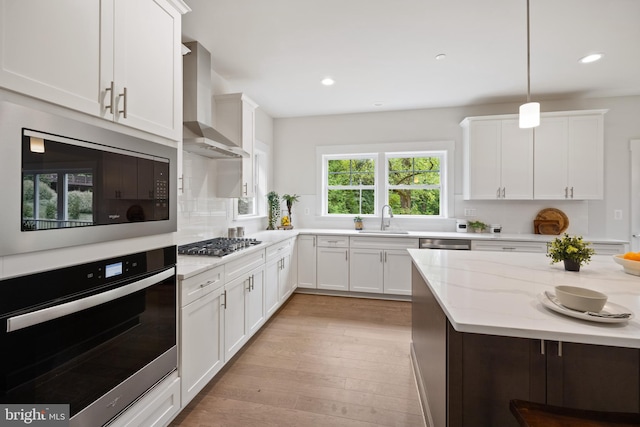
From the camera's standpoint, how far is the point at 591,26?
229cm

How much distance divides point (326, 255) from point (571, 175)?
3309 millimetres

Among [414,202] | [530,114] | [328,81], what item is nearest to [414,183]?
[414,202]

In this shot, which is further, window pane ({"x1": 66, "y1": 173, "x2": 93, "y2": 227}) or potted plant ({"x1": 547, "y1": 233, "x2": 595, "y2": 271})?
potted plant ({"x1": 547, "y1": 233, "x2": 595, "y2": 271})

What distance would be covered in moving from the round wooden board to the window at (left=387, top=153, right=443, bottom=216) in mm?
1320

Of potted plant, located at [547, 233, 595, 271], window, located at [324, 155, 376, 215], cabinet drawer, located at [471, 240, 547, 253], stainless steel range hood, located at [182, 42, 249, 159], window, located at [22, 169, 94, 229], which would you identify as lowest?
cabinet drawer, located at [471, 240, 547, 253]

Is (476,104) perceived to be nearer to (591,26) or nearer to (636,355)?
(591,26)

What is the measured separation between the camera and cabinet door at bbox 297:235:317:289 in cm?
410

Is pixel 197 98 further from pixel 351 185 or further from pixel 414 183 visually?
pixel 414 183

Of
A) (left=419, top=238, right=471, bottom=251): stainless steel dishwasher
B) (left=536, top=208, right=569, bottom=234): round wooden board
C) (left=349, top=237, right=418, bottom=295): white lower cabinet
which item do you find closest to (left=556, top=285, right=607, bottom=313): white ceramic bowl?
(left=419, top=238, right=471, bottom=251): stainless steel dishwasher

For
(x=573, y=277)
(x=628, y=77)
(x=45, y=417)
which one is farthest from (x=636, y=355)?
(x=628, y=77)

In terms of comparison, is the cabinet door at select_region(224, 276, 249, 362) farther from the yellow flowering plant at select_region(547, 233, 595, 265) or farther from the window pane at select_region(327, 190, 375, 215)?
the window pane at select_region(327, 190, 375, 215)

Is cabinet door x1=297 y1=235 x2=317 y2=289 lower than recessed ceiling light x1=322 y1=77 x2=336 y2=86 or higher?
lower

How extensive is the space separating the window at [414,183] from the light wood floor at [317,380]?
1.83 meters

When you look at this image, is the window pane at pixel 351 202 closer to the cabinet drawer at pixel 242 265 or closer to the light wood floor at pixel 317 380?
the light wood floor at pixel 317 380
